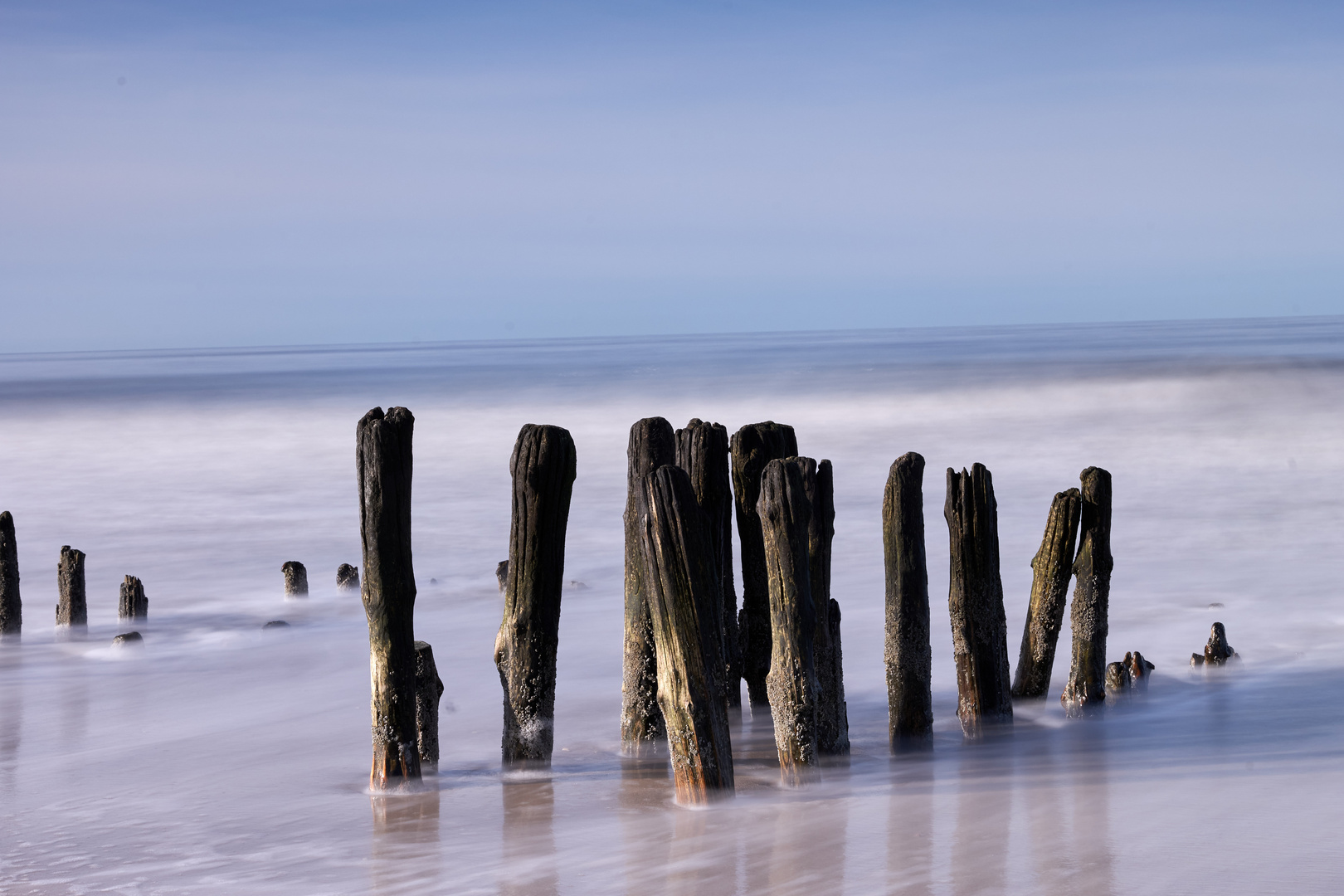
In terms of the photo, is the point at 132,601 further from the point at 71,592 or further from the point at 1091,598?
the point at 1091,598

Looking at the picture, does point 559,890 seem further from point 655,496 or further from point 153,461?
point 153,461

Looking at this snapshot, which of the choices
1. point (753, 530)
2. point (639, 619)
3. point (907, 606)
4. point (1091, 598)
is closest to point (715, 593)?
point (639, 619)

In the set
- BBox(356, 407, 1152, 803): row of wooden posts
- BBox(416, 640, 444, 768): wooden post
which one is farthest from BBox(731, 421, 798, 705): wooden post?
BBox(416, 640, 444, 768): wooden post

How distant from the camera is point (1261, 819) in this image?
5.25 metres

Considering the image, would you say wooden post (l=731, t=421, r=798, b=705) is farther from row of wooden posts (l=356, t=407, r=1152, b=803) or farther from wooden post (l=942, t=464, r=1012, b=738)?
wooden post (l=942, t=464, r=1012, b=738)

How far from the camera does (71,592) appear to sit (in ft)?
31.7

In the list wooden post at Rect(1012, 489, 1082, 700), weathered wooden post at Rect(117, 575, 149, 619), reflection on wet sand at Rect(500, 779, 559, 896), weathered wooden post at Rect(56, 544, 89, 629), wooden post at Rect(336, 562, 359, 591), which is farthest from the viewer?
wooden post at Rect(336, 562, 359, 591)

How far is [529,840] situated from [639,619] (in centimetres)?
110

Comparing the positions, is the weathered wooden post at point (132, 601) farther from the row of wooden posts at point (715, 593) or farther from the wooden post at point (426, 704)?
the row of wooden posts at point (715, 593)

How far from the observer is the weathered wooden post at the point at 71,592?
9.57 meters

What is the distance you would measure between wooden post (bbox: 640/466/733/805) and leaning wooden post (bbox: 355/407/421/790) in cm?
101

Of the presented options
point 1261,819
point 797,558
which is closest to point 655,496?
point 797,558

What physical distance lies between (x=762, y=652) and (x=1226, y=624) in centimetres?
450

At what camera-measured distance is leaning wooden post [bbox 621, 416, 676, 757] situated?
18.8ft
